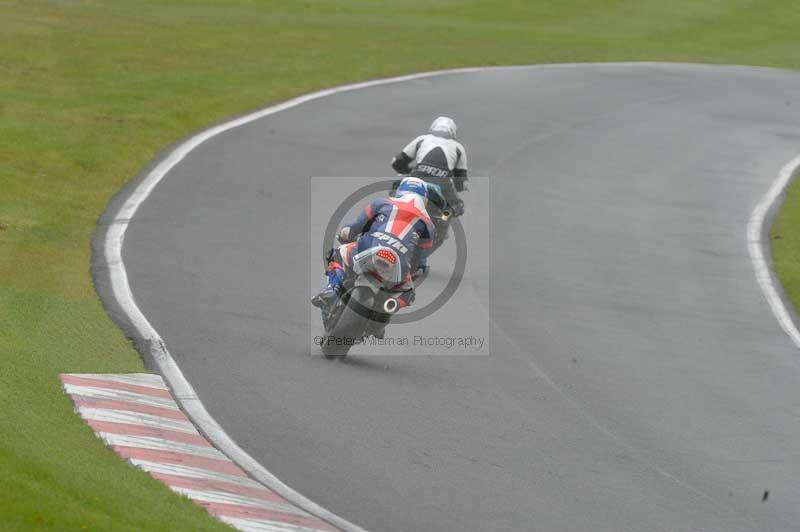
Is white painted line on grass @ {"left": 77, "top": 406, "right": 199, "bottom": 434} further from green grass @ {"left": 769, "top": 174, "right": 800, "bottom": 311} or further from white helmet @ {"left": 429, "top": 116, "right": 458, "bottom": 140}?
green grass @ {"left": 769, "top": 174, "right": 800, "bottom": 311}

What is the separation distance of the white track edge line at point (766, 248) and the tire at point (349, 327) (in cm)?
513

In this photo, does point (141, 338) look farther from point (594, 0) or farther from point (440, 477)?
point (594, 0)

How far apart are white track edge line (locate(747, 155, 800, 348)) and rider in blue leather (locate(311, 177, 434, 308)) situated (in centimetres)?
458

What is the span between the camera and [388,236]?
12352 millimetres

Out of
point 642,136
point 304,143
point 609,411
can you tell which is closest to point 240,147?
point 304,143

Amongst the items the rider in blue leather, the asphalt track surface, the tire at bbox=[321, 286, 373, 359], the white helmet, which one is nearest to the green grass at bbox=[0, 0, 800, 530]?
the asphalt track surface

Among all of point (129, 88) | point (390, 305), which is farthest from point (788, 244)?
point (129, 88)

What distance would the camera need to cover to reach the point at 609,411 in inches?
453

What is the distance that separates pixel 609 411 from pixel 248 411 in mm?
3144

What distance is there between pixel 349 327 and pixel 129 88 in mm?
14528

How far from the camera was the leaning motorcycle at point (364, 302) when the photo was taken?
12.0m

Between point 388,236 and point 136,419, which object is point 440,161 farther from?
point 136,419

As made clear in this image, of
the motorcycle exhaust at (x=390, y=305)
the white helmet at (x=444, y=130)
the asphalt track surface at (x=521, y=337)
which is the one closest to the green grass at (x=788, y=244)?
the asphalt track surface at (x=521, y=337)

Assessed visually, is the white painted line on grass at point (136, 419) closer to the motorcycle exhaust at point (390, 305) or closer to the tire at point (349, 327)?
the tire at point (349, 327)
